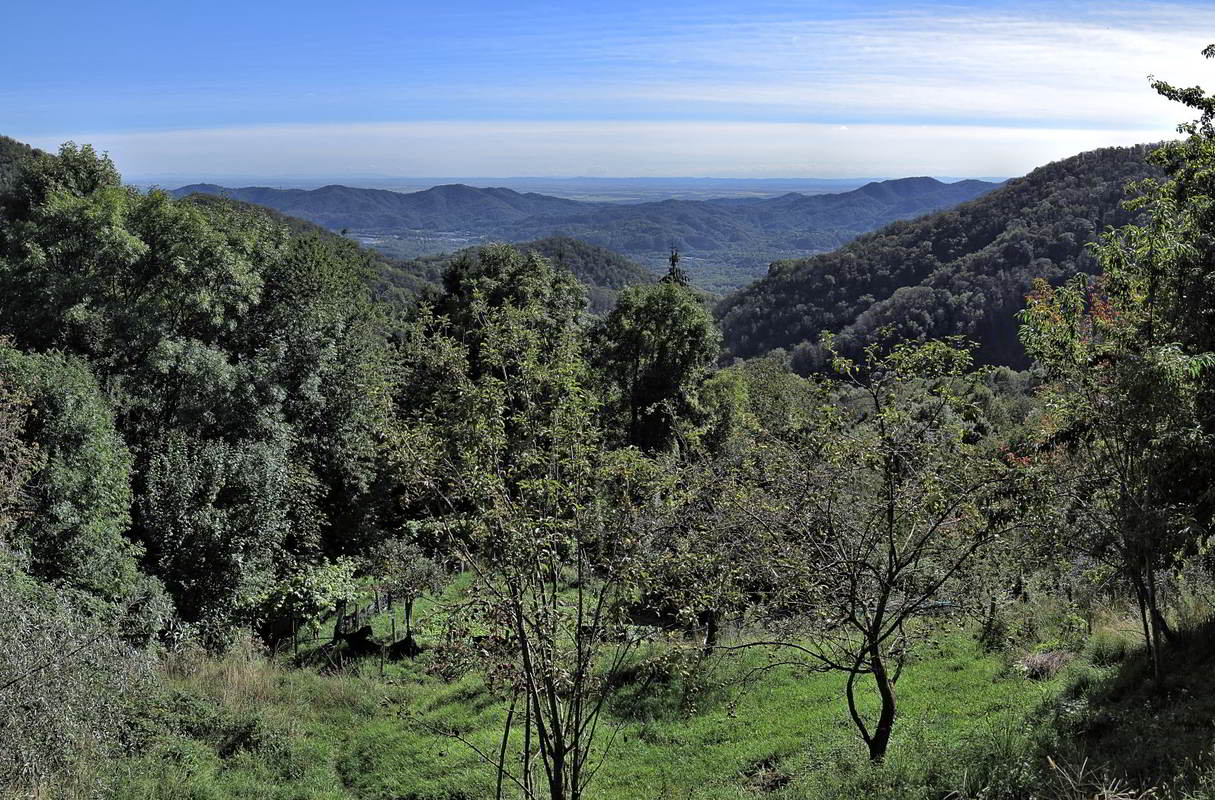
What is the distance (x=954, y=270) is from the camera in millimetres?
98000

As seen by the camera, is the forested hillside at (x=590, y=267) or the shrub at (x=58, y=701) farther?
the forested hillside at (x=590, y=267)

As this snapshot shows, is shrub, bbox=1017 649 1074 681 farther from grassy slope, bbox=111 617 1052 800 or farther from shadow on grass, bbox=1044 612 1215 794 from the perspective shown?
shadow on grass, bbox=1044 612 1215 794

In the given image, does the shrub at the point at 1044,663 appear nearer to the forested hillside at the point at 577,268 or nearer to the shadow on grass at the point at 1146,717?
the shadow on grass at the point at 1146,717

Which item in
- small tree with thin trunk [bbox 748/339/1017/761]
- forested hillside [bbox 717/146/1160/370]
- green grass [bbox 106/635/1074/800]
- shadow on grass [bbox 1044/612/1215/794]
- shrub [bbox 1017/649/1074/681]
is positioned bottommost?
green grass [bbox 106/635/1074/800]

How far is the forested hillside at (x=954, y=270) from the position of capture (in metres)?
87.1

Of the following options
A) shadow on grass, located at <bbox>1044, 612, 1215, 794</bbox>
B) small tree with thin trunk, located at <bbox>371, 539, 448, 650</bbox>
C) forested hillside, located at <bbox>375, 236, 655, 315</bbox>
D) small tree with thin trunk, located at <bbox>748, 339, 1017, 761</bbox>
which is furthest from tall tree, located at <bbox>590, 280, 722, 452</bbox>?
forested hillside, located at <bbox>375, 236, 655, 315</bbox>

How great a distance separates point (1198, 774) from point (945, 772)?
1778mm

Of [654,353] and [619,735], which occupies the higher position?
[654,353]

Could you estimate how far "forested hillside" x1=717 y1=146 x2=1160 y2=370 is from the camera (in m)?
87.1

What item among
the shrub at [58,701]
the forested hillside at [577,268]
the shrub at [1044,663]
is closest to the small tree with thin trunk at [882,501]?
the shrub at [1044,663]

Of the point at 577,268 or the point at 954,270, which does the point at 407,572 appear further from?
the point at 577,268

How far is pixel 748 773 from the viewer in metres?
8.58

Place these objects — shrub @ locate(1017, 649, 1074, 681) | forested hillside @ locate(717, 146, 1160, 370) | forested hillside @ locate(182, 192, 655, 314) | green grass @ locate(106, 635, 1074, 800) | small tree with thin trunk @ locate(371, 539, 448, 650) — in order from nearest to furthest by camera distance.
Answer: green grass @ locate(106, 635, 1074, 800) < shrub @ locate(1017, 649, 1074, 681) < small tree with thin trunk @ locate(371, 539, 448, 650) < forested hillside @ locate(717, 146, 1160, 370) < forested hillside @ locate(182, 192, 655, 314)

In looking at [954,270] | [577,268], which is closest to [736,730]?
[954,270]
